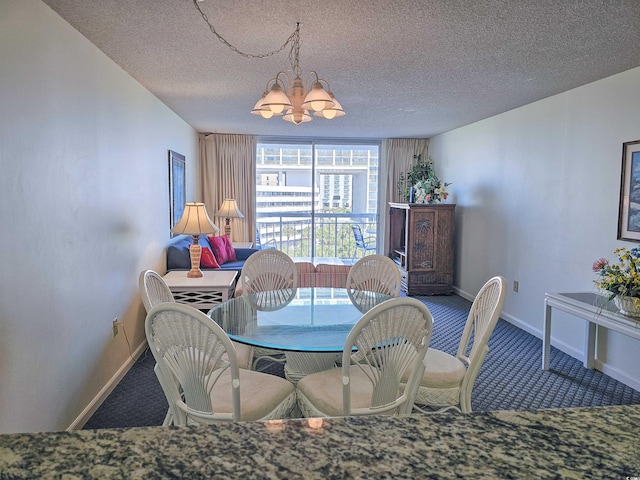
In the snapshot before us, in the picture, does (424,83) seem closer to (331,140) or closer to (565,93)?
(565,93)

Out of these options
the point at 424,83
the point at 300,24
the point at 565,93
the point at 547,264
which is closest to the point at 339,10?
the point at 300,24

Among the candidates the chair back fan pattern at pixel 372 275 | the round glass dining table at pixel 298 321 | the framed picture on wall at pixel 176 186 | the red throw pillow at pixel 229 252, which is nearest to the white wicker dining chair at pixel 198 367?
the round glass dining table at pixel 298 321

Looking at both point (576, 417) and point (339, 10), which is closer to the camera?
point (576, 417)

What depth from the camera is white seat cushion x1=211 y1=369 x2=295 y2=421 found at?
1.87m

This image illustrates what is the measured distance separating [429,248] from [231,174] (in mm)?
3395

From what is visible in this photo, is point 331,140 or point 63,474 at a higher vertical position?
point 331,140

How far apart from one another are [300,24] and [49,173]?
61.5 inches

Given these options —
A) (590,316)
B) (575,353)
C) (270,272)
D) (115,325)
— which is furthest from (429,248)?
(115,325)

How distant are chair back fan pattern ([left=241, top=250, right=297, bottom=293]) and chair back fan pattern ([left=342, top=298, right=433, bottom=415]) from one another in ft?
5.50

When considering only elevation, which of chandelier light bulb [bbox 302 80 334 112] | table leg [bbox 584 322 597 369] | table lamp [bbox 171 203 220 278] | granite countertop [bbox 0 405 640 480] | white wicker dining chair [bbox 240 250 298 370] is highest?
chandelier light bulb [bbox 302 80 334 112]

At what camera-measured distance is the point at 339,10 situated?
2.27 metres

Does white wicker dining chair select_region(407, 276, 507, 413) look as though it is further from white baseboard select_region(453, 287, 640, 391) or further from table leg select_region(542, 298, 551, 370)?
white baseboard select_region(453, 287, 640, 391)

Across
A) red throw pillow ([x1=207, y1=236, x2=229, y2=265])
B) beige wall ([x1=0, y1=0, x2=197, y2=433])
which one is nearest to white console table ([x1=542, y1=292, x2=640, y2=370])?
beige wall ([x1=0, y1=0, x2=197, y2=433])

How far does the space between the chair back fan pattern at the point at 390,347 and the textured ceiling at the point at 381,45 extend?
60.4 inches
